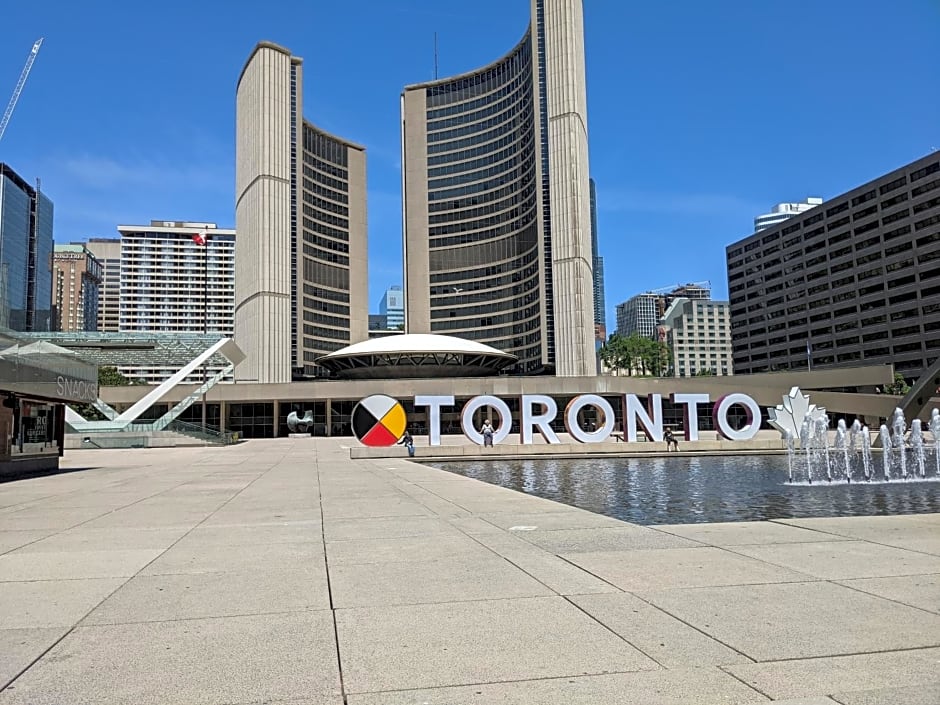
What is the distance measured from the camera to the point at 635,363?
485ft

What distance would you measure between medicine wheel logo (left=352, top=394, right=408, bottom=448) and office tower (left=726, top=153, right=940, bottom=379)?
365 feet

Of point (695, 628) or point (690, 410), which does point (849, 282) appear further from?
point (695, 628)

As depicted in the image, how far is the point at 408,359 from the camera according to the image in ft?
321

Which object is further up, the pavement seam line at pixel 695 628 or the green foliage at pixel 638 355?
the green foliage at pixel 638 355

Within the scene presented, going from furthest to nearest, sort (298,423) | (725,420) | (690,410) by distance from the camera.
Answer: (298,423) < (690,410) < (725,420)

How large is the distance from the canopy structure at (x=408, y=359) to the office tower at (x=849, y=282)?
74.3 m

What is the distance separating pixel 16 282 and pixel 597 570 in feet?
669

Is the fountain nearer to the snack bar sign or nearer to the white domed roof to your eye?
the snack bar sign

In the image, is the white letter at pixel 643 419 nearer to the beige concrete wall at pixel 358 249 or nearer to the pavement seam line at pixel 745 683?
the pavement seam line at pixel 745 683

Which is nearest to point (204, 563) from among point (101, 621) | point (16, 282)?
point (101, 621)

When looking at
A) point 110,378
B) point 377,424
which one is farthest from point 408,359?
point 377,424

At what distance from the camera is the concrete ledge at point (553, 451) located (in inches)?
1446

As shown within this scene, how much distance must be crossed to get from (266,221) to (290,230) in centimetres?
762

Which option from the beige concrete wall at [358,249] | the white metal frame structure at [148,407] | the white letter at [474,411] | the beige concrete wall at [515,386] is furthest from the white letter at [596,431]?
the beige concrete wall at [358,249]
